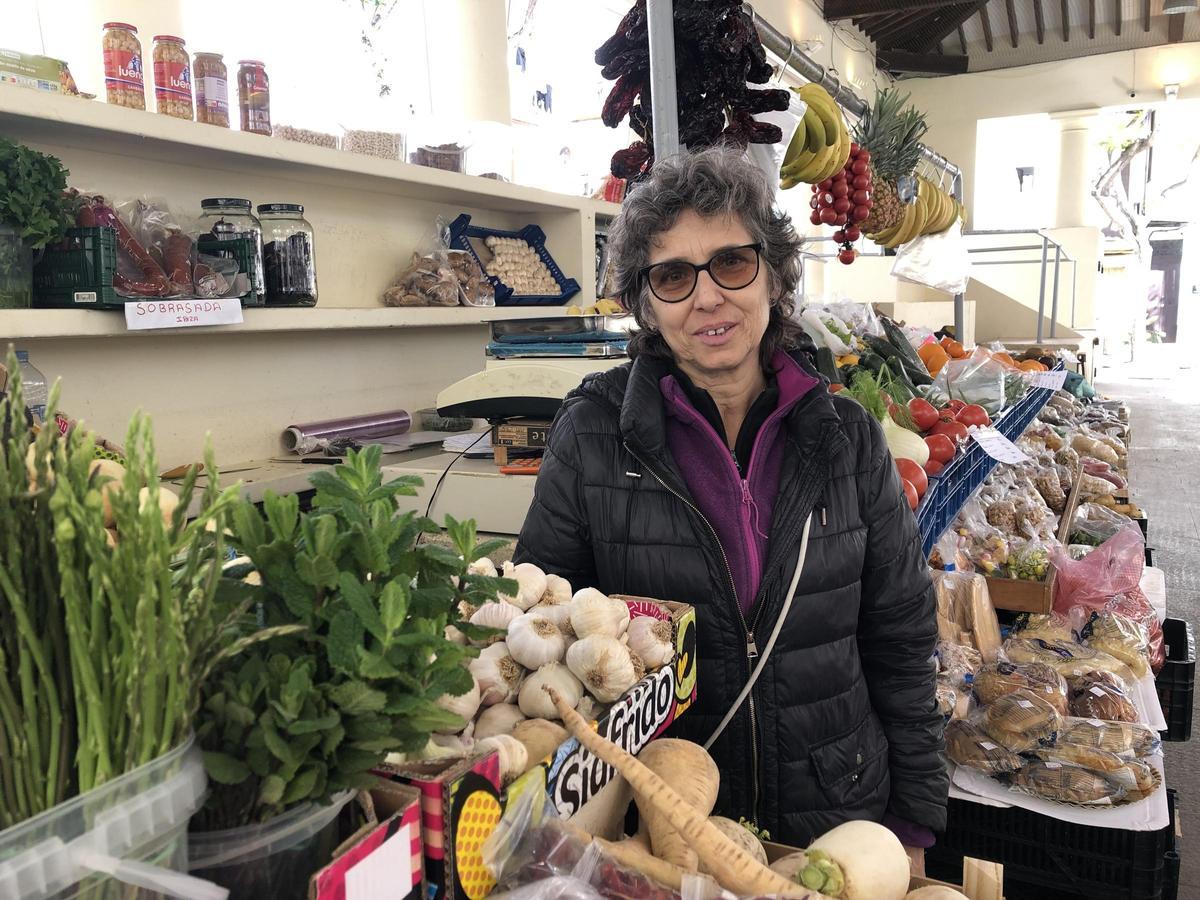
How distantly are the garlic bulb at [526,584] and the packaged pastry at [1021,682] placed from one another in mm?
1515

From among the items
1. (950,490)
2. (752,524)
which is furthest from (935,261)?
(752,524)

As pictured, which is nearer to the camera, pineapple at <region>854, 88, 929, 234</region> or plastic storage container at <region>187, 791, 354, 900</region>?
plastic storage container at <region>187, 791, 354, 900</region>

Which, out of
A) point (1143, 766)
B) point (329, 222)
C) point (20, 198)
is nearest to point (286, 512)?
point (20, 198)

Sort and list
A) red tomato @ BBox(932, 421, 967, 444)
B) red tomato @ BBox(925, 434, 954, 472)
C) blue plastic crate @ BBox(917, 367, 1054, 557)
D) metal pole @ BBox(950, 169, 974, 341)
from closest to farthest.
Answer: blue plastic crate @ BBox(917, 367, 1054, 557), red tomato @ BBox(925, 434, 954, 472), red tomato @ BBox(932, 421, 967, 444), metal pole @ BBox(950, 169, 974, 341)

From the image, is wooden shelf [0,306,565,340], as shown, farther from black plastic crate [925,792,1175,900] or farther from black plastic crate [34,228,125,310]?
black plastic crate [925,792,1175,900]

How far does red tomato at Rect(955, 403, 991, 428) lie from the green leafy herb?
287 centimetres

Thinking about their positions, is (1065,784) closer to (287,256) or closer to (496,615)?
(496,615)

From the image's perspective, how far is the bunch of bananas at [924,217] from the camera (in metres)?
5.24

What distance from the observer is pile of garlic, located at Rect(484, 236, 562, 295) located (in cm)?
391

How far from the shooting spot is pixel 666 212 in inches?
60.4

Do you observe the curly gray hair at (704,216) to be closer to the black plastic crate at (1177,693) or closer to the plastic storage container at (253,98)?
the plastic storage container at (253,98)

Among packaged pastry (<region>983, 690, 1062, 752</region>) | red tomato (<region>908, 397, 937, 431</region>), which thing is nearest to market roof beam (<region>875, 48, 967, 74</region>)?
red tomato (<region>908, 397, 937, 431</region>)

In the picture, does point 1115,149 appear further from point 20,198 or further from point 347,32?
point 20,198

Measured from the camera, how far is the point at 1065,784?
195 centimetres
